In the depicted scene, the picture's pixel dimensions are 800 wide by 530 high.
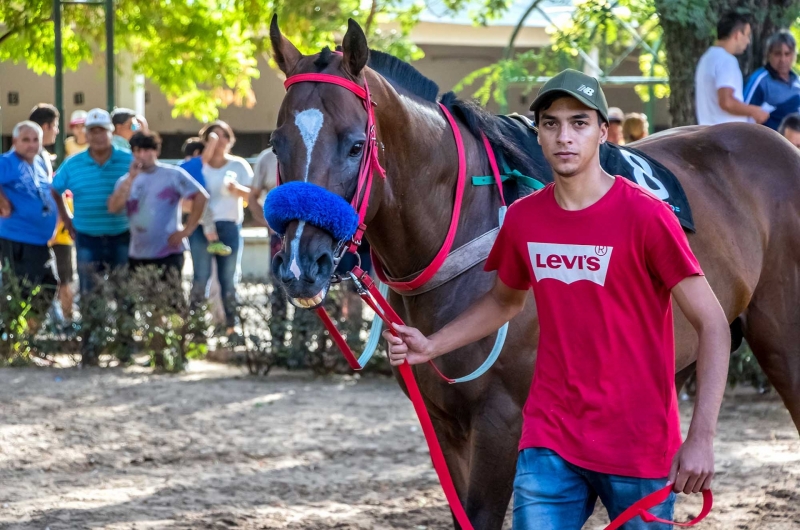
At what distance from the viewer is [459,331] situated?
2.94 meters

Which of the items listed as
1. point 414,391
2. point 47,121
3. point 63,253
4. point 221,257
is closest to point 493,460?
point 414,391

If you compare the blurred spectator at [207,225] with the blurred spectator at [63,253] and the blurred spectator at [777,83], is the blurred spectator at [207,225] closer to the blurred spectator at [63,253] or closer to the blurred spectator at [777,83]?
the blurred spectator at [63,253]

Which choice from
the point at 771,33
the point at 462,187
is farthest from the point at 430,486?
the point at 771,33

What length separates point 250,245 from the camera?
15.1m

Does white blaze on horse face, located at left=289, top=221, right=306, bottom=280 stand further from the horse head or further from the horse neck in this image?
the horse neck

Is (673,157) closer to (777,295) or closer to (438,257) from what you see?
(777,295)

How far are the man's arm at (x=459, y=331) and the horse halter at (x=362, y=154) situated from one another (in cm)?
31

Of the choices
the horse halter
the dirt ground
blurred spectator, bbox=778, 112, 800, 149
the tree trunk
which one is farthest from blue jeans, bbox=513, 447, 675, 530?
the tree trunk

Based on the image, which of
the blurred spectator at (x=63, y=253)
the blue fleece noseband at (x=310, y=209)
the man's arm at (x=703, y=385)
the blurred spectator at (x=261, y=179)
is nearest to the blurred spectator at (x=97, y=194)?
the blurred spectator at (x=63, y=253)

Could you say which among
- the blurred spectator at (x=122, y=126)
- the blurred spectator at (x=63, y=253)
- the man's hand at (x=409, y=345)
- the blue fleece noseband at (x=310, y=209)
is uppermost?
the blue fleece noseband at (x=310, y=209)

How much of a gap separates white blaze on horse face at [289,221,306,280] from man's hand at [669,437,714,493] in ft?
3.54

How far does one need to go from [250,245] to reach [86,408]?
26.5 ft

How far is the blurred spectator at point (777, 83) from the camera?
21.5 feet

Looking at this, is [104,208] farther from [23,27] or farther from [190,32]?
[190,32]
